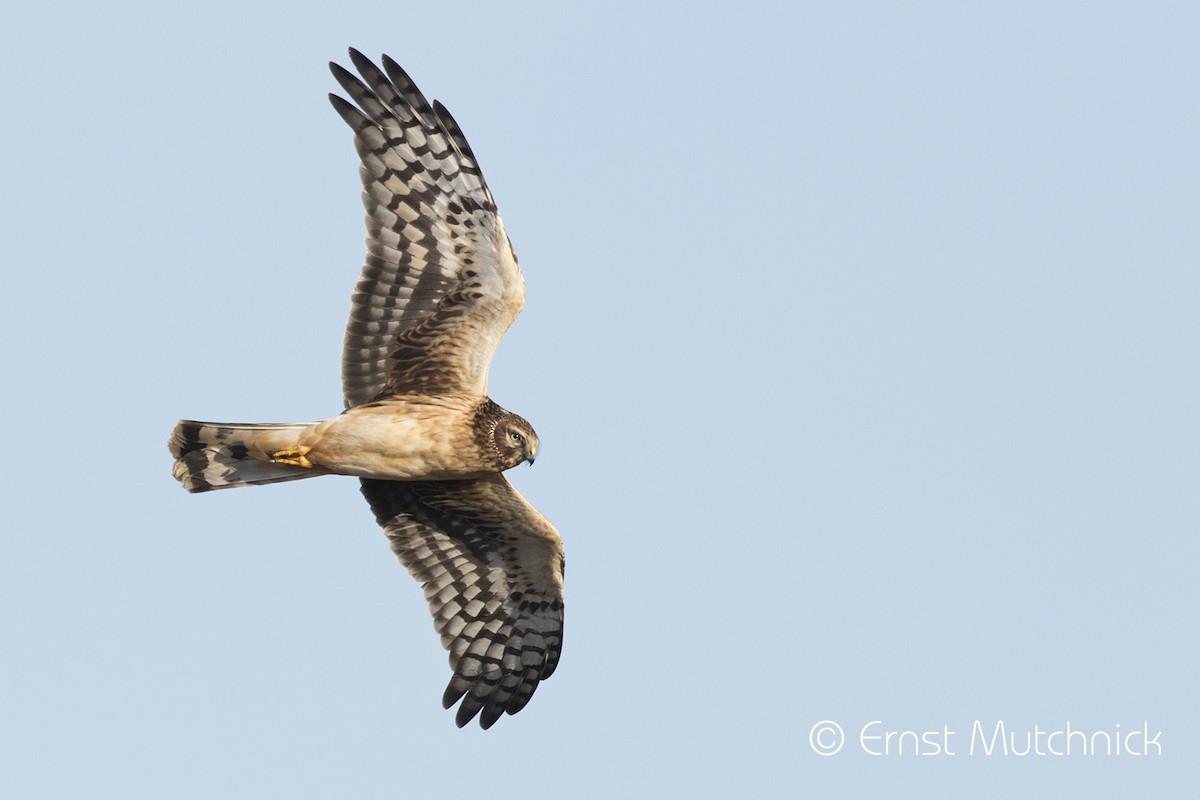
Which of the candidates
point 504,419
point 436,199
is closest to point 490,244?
point 436,199

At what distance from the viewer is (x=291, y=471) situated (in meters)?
12.0

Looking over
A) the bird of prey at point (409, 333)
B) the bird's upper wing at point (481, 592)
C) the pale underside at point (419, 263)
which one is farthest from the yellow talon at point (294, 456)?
the bird's upper wing at point (481, 592)

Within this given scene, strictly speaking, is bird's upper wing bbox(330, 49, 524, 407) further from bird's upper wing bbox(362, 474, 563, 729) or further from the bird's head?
bird's upper wing bbox(362, 474, 563, 729)

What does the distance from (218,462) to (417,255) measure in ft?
6.77

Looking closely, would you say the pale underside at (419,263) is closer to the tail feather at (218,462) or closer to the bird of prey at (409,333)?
the bird of prey at (409,333)

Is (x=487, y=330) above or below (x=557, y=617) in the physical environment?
above

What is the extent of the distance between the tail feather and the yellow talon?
0.09m

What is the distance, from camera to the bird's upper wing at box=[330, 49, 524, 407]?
12.0 meters

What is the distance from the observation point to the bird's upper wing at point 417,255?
11984mm

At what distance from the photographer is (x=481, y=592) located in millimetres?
13258

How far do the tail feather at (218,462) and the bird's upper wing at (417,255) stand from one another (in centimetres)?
74

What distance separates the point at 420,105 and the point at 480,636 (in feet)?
13.7

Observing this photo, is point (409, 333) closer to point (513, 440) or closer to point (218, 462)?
point (513, 440)

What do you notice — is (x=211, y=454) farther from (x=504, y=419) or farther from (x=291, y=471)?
(x=504, y=419)
